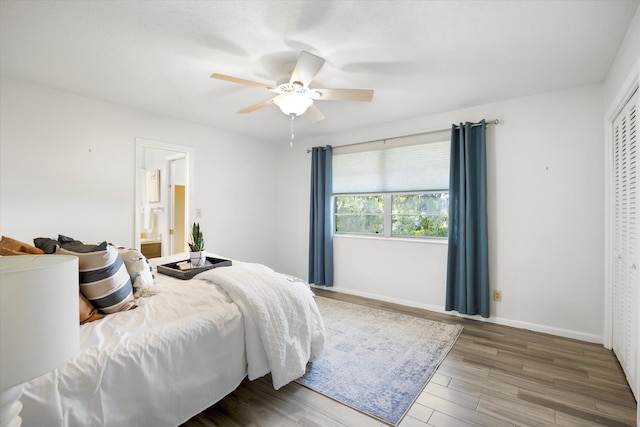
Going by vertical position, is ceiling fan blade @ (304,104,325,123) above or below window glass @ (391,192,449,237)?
above

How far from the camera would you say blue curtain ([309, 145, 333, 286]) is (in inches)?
173

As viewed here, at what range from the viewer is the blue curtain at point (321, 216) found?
173 inches

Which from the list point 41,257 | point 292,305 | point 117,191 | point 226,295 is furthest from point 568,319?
point 117,191

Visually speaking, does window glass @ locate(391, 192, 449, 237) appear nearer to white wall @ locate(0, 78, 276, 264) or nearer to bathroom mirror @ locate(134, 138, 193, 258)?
white wall @ locate(0, 78, 276, 264)

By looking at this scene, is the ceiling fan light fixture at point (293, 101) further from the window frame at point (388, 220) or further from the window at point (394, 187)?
the window frame at point (388, 220)

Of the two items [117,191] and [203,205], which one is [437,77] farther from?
[117,191]

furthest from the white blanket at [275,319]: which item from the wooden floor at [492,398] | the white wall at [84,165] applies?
the white wall at [84,165]

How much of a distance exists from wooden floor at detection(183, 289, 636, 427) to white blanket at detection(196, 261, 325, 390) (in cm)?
21

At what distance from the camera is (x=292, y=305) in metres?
2.00

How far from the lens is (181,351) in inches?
59.7

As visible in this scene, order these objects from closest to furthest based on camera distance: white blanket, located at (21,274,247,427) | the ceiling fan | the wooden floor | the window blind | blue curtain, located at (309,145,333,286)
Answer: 1. white blanket, located at (21,274,247,427)
2. the wooden floor
3. the ceiling fan
4. the window blind
5. blue curtain, located at (309,145,333,286)

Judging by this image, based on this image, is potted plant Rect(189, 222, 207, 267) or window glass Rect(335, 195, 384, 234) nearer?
potted plant Rect(189, 222, 207, 267)

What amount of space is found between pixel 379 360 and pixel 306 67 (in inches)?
90.4

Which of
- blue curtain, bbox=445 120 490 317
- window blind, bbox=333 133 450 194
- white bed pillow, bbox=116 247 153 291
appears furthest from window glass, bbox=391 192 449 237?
white bed pillow, bbox=116 247 153 291
